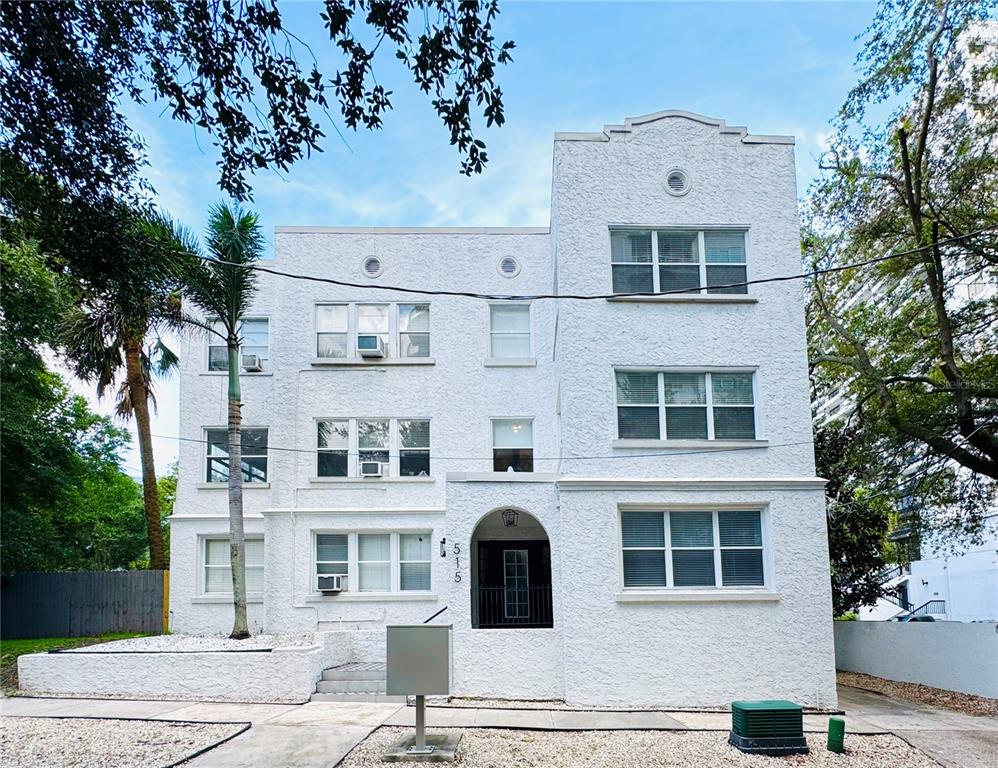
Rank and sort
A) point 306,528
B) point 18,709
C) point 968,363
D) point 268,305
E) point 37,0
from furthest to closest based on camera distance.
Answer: point 268,305 → point 306,528 → point 968,363 → point 18,709 → point 37,0

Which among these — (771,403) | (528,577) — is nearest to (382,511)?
(528,577)

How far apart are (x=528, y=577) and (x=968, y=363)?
32.3 ft

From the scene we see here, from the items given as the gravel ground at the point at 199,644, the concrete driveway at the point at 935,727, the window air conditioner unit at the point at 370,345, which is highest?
the window air conditioner unit at the point at 370,345

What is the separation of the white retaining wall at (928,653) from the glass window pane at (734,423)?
200 inches

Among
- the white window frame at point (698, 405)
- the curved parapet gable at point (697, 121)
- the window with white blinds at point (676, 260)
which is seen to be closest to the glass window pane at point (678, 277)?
the window with white blinds at point (676, 260)

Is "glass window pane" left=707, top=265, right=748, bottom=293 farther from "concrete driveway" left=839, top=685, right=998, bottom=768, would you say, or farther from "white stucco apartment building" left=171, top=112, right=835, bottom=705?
"concrete driveway" left=839, top=685, right=998, bottom=768

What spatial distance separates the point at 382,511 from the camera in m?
17.8

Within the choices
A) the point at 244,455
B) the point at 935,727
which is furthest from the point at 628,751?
the point at 244,455

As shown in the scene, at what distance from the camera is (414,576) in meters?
17.9

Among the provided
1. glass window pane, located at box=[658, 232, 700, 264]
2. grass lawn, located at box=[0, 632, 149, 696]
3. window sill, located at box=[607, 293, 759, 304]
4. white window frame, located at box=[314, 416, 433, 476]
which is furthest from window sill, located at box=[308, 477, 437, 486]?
glass window pane, located at box=[658, 232, 700, 264]

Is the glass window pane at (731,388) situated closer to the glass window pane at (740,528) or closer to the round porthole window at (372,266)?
the glass window pane at (740,528)

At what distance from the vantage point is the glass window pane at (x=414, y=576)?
17797 mm

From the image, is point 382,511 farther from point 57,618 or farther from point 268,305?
point 57,618

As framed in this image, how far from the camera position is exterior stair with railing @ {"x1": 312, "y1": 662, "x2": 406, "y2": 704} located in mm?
13188
